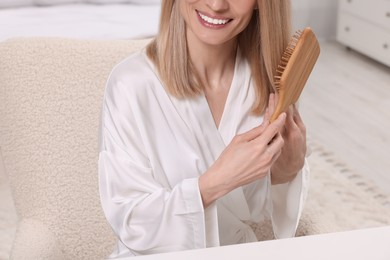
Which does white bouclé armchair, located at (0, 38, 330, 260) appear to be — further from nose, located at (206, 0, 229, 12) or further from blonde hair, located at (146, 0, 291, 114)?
nose, located at (206, 0, 229, 12)

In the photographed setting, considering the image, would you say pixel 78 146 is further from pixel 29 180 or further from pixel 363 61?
pixel 363 61

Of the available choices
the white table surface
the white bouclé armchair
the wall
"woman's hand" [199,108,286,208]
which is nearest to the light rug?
the white bouclé armchair

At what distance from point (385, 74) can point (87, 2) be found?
1.78 meters

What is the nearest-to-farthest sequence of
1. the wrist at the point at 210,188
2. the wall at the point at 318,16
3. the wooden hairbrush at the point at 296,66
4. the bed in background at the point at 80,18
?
the wooden hairbrush at the point at 296,66, the wrist at the point at 210,188, the bed in background at the point at 80,18, the wall at the point at 318,16

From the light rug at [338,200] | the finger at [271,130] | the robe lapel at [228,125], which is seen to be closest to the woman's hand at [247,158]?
the finger at [271,130]

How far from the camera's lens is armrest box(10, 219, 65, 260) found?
1207 mm

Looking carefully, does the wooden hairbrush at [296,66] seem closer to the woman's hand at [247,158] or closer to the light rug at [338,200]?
the woman's hand at [247,158]

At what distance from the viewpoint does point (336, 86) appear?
406cm

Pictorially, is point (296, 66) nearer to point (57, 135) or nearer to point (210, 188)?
point (210, 188)

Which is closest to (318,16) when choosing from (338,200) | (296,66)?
(338,200)

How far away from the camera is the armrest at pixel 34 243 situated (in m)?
1.21

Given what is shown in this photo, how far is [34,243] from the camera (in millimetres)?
1255

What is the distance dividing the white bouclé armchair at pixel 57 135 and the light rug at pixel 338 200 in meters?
1.03

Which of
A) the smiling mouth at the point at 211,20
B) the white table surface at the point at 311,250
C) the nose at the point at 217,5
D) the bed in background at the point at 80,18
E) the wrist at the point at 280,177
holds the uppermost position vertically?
the nose at the point at 217,5
